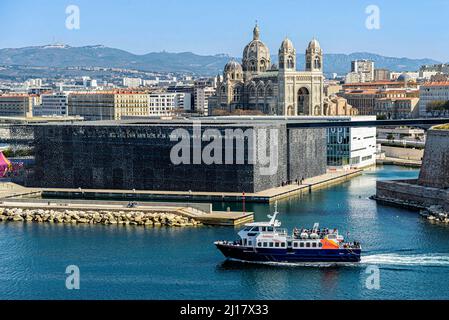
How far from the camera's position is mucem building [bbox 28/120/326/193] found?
36250mm

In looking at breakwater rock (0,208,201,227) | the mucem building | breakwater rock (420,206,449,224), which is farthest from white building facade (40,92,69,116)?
breakwater rock (420,206,449,224)

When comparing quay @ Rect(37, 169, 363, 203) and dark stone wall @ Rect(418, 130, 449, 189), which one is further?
quay @ Rect(37, 169, 363, 203)

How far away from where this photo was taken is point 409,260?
23.7 metres

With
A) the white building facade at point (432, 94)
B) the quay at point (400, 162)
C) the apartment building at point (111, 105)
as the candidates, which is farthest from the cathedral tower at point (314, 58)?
the apartment building at point (111, 105)

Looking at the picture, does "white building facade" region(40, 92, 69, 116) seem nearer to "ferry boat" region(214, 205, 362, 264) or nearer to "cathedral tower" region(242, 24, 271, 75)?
"cathedral tower" region(242, 24, 271, 75)

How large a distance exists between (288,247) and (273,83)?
4618cm

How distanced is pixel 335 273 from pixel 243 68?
52.9m

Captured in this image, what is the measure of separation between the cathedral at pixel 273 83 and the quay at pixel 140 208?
35285 mm

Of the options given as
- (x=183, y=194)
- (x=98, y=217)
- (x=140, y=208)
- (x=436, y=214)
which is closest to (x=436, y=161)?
(x=436, y=214)

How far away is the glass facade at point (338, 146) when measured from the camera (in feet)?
156

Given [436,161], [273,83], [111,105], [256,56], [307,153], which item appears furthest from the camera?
[111,105]

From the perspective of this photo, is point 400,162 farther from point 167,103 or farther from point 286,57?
point 167,103

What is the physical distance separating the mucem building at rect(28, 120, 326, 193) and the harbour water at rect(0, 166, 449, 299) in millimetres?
5390
